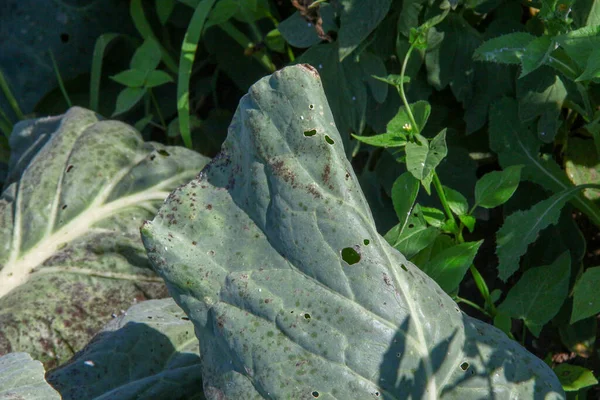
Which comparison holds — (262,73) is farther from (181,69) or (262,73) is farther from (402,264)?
(402,264)

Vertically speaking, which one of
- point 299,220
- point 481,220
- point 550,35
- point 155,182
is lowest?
point 481,220

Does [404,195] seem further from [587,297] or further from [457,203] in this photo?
[587,297]

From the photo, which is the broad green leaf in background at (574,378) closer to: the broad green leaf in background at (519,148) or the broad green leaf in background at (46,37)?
the broad green leaf in background at (519,148)

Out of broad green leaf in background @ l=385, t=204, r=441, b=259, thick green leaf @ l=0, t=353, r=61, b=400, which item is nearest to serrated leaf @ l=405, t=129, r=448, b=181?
broad green leaf in background @ l=385, t=204, r=441, b=259

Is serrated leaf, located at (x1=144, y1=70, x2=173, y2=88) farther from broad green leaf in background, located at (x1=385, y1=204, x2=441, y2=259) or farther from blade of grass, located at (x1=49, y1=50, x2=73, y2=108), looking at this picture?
broad green leaf in background, located at (x1=385, y1=204, x2=441, y2=259)

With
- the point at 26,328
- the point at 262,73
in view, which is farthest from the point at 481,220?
the point at 26,328

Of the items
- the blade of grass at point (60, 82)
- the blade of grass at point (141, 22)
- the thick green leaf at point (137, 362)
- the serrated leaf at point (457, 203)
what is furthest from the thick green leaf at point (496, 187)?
the blade of grass at point (60, 82)
